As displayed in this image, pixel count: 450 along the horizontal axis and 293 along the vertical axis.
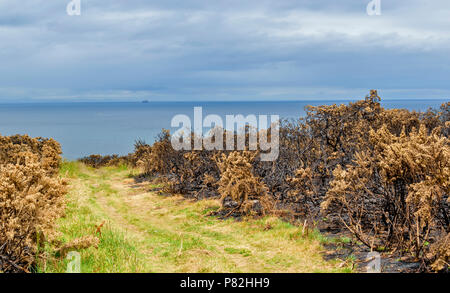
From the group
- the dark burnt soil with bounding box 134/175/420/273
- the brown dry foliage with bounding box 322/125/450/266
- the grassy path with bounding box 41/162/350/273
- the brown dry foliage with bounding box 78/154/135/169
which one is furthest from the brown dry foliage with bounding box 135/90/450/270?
the brown dry foliage with bounding box 78/154/135/169

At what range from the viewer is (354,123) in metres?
12.5

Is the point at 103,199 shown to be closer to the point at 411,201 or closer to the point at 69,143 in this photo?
the point at 411,201

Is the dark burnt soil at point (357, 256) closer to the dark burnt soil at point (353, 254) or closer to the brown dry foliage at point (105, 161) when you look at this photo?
the dark burnt soil at point (353, 254)

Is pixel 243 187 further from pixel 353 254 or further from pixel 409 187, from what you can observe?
pixel 409 187

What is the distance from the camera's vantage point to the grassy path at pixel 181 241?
7012 mm

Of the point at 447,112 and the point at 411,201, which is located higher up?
the point at 447,112

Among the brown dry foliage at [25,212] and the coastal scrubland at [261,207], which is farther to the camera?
the coastal scrubland at [261,207]

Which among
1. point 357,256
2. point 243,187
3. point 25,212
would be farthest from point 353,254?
point 25,212

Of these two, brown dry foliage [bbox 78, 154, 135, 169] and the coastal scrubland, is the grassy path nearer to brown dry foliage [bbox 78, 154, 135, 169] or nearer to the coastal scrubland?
the coastal scrubland

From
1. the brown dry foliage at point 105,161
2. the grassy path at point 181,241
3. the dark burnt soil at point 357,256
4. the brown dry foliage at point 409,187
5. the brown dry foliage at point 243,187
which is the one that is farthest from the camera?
the brown dry foliage at point 105,161

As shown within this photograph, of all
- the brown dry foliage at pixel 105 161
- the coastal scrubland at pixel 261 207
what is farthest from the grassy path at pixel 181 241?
the brown dry foliage at pixel 105 161

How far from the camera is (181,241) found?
27.5ft
